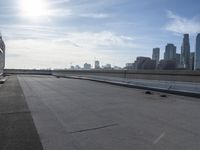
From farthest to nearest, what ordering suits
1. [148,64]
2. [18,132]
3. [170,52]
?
[170,52] → [148,64] → [18,132]

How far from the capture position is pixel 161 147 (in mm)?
5828

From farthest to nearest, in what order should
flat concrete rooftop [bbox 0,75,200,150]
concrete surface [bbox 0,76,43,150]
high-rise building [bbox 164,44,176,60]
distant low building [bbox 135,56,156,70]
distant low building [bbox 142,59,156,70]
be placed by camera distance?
high-rise building [bbox 164,44,176,60]
distant low building [bbox 142,59,156,70]
distant low building [bbox 135,56,156,70]
flat concrete rooftop [bbox 0,75,200,150]
concrete surface [bbox 0,76,43,150]

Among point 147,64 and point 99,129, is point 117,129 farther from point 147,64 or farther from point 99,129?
point 147,64

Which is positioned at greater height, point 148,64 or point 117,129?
point 148,64

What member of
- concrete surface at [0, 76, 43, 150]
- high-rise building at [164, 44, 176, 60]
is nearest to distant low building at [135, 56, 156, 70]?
high-rise building at [164, 44, 176, 60]

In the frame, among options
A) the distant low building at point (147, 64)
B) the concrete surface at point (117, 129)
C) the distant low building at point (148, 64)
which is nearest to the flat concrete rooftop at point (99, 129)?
the concrete surface at point (117, 129)

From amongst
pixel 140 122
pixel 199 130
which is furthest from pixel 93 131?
pixel 199 130

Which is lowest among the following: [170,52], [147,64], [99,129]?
[99,129]

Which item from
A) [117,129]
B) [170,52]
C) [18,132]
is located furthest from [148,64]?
[18,132]

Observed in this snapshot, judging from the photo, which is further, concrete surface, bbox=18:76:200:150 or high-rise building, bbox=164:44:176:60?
high-rise building, bbox=164:44:176:60

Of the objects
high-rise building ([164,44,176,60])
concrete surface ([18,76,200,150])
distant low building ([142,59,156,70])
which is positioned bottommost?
concrete surface ([18,76,200,150])

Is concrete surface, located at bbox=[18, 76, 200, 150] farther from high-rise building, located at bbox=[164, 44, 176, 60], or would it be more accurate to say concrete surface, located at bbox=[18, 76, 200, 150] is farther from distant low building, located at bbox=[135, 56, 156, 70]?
high-rise building, located at bbox=[164, 44, 176, 60]

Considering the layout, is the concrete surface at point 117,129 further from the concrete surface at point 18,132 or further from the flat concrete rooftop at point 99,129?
the concrete surface at point 18,132

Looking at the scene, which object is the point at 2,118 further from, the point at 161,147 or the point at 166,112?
the point at 166,112
